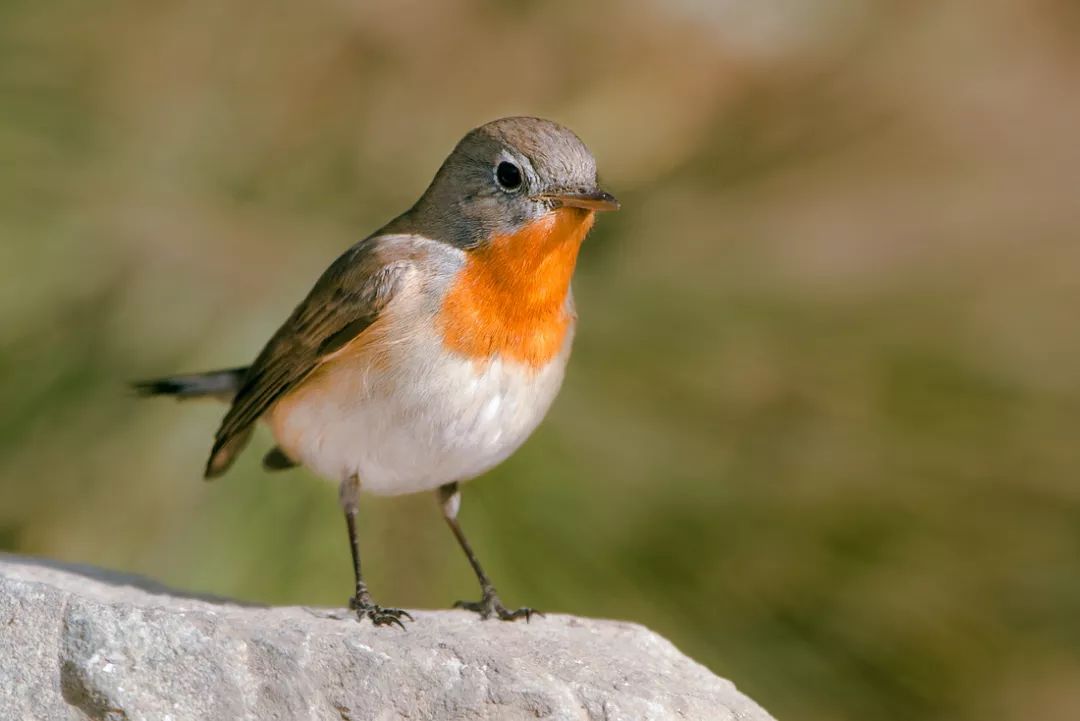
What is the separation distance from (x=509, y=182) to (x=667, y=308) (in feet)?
3.76

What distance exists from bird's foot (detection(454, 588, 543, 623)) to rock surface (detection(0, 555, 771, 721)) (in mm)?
492

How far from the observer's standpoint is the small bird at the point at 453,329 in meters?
2.82

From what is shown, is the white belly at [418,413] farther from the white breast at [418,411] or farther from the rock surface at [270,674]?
the rock surface at [270,674]

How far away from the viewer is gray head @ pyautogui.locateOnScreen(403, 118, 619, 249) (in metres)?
2.86

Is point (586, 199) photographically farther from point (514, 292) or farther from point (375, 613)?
point (375, 613)

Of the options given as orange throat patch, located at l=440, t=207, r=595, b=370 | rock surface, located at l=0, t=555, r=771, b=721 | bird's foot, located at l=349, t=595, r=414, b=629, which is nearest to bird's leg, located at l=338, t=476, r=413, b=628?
bird's foot, located at l=349, t=595, r=414, b=629

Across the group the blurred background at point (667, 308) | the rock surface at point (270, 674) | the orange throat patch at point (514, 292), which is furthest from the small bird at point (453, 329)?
the blurred background at point (667, 308)

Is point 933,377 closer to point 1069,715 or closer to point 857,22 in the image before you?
point 1069,715

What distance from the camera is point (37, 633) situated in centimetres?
238

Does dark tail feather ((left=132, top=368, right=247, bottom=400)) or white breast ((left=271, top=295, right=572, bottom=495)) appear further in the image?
dark tail feather ((left=132, top=368, right=247, bottom=400))

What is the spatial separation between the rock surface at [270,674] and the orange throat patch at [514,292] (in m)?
0.60

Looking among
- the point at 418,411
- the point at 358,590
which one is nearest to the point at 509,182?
the point at 418,411

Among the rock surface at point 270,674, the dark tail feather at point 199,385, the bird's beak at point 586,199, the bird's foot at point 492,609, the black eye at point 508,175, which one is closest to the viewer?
the rock surface at point 270,674

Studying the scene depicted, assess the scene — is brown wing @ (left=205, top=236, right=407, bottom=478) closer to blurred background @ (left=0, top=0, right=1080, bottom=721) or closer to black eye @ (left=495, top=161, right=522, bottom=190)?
black eye @ (left=495, top=161, right=522, bottom=190)
